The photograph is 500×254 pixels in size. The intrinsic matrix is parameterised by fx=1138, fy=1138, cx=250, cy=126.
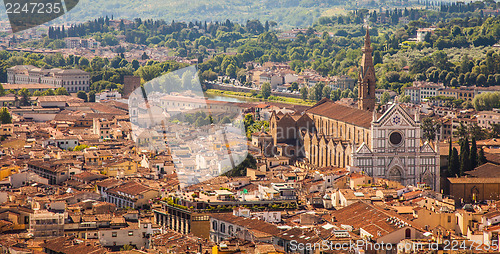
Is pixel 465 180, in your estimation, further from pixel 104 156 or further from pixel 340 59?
pixel 340 59

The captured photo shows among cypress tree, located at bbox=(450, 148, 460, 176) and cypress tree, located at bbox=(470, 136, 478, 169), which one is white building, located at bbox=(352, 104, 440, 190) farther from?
cypress tree, located at bbox=(470, 136, 478, 169)

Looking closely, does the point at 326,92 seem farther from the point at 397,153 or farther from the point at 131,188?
the point at 131,188

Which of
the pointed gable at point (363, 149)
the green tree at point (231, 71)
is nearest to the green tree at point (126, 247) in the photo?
the pointed gable at point (363, 149)

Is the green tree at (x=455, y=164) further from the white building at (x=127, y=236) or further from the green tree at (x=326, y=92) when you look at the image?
the green tree at (x=326, y=92)

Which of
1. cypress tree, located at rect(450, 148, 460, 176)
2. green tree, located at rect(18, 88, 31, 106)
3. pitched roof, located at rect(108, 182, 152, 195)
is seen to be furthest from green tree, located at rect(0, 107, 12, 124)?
cypress tree, located at rect(450, 148, 460, 176)

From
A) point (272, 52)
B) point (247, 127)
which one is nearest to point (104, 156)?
point (247, 127)
